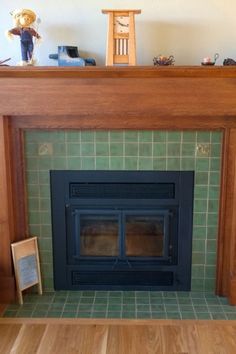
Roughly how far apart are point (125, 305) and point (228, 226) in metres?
0.81

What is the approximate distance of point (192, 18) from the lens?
2.28 metres

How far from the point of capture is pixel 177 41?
2.32 metres

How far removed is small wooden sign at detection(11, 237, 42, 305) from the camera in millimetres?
2389

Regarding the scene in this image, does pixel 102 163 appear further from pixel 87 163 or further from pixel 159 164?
pixel 159 164

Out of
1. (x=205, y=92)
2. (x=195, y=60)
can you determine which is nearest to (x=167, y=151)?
(x=205, y=92)

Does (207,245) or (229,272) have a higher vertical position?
(207,245)

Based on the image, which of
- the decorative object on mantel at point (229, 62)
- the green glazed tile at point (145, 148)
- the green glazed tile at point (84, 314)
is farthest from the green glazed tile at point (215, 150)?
the green glazed tile at point (84, 314)

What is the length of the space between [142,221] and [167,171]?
39 cm

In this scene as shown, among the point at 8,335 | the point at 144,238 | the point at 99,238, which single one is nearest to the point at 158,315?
the point at 144,238

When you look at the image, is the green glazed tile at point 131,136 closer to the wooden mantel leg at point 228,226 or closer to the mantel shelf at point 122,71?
the mantel shelf at point 122,71

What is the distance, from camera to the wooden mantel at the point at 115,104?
2.10 m

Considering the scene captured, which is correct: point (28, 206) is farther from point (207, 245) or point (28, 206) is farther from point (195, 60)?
point (195, 60)

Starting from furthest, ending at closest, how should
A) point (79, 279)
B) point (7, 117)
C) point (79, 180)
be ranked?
point (79, 279), point (79, 180), point (7, 117)

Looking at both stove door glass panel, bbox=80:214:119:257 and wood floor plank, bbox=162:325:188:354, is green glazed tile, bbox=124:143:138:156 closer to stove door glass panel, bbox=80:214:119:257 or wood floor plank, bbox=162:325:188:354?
stove door glass panel, bbox=80:214:119:257
